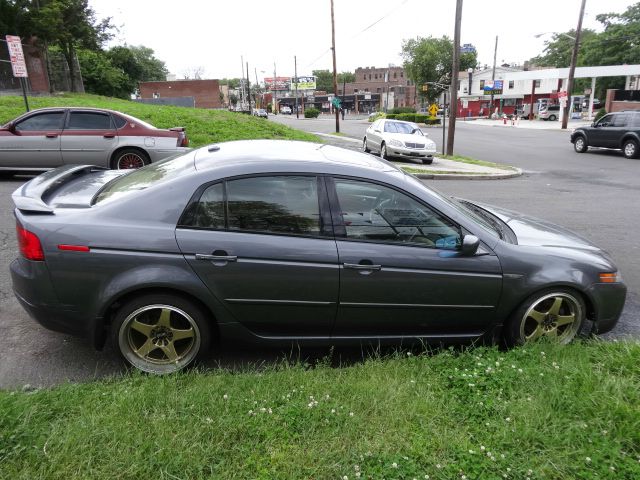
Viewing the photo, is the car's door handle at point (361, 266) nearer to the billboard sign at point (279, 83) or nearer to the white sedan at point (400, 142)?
the white sedan at point (400, 142)

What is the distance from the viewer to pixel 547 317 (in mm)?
3725

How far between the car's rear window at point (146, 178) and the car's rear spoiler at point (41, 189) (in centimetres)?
35

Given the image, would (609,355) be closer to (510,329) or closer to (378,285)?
(510,329)

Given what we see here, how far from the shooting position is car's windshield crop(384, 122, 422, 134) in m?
18.4

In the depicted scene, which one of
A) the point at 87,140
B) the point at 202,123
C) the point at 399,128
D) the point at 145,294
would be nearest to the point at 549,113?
the point at 399,128

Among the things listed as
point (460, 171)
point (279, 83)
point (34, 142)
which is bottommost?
point (460, 171)

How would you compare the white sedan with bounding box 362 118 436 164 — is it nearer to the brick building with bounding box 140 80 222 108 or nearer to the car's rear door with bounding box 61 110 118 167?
the car's rear door with bounding box 61 110 118 167

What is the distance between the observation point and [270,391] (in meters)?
2.98

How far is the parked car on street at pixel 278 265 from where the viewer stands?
3248mm

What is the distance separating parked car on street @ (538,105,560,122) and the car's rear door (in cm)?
5724

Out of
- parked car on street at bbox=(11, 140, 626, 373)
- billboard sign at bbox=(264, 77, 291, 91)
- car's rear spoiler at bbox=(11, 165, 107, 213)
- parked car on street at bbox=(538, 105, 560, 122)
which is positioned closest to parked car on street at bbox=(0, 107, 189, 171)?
car's rear spoiler at bbox=(11, 165, 107, 213)

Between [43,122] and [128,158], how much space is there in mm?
1772

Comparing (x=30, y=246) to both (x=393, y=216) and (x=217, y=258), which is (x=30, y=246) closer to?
(x=217, y=258)

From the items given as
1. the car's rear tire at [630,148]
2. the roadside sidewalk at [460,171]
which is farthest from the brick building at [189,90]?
the car's rear tire at [630,148]
